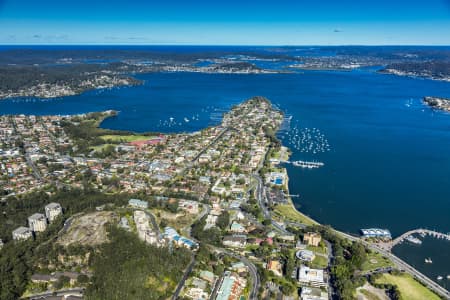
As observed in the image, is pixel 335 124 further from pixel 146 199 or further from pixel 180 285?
pixel 180 285

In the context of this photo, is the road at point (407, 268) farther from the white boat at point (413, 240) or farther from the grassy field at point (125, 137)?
the grassy field at point (125, 137)

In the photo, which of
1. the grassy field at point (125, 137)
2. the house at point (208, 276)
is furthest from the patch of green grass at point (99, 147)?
the house at point (208, 276)

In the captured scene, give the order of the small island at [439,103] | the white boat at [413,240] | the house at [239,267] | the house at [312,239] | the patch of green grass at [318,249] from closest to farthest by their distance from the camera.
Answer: the house at [239,267]
the patch of green grass at [318,249]
the house at [312,239]
the white boat at [413,240]
the small island at [439,103]

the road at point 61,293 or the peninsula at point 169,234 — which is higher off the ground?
the peninsula at point 169,234

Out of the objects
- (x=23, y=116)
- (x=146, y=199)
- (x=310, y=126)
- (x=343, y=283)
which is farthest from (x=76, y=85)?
(x=343, y=283)

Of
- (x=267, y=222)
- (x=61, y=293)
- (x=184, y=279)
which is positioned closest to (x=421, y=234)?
(x=267, y=222)

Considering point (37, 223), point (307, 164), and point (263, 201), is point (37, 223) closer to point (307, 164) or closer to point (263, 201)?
point (263, 201)
